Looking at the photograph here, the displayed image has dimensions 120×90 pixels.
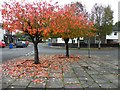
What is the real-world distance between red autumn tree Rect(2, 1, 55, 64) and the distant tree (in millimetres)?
31266

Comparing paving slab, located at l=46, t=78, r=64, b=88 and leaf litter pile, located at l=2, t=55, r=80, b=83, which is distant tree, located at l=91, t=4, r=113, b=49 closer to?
leaf litter pile, located at l=2, t=55, r=80, b=83

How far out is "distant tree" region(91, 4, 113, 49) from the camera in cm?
4270

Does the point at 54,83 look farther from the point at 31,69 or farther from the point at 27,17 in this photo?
the point at 27,17

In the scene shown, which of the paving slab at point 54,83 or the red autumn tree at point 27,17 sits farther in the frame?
the red autumn tree at point 27,17

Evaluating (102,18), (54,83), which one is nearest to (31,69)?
(54,83)

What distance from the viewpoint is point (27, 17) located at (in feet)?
40.7

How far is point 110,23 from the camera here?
144 ft

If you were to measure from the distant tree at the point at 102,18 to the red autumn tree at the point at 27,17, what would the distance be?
31.3m

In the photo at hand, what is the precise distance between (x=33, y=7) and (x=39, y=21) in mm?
923

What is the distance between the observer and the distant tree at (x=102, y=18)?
140ft

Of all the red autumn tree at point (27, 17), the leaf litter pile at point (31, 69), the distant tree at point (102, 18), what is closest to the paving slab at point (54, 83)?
the leaf litter pile at point (31, 69)

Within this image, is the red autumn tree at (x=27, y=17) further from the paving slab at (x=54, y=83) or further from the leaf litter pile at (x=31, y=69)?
the paving slab at (x=54, y=83)

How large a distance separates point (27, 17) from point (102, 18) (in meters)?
32.8

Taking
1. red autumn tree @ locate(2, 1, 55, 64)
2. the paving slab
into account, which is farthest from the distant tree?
the paving slab
